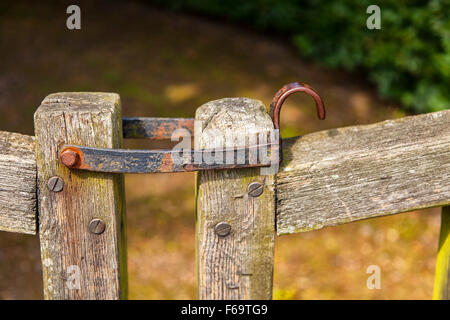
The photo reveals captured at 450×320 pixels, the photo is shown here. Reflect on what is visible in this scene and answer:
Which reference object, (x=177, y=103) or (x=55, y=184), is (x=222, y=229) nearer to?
(x=55, y=184)

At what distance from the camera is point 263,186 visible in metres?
1.33

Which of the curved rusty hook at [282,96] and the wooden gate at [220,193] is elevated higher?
the curved rusty hook at [282,96]

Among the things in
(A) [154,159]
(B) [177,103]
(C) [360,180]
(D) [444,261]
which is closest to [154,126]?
(A) [154,159]

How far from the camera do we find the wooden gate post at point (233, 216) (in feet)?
4.28

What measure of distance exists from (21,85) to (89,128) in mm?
4993

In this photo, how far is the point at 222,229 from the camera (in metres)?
1.34

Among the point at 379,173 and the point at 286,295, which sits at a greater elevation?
the point at 379,173

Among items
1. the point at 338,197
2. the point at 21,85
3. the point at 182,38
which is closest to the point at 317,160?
the point at 338,197

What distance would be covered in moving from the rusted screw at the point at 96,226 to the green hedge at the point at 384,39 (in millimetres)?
3989

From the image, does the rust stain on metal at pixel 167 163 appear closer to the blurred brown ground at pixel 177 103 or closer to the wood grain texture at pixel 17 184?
the wood grain texture at pixel 17 184

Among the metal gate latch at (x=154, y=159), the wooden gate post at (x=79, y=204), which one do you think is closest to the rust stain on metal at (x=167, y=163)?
the metal gate latch at (x=154, y=159)

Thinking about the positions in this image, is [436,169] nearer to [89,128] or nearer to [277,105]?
[277,105]

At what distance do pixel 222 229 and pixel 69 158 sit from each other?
0.44 m

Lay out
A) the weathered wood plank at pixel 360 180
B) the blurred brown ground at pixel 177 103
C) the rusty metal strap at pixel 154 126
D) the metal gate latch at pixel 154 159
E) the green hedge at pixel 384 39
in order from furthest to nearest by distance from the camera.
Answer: the green hedge at pixel 384 39 < the blurred brown ground at pixel 177 103 < the rusty metal strap at pixel 154 126 < the weathered wood plank at pixel 360 180 < the metal gate latch at pixel 154 159
